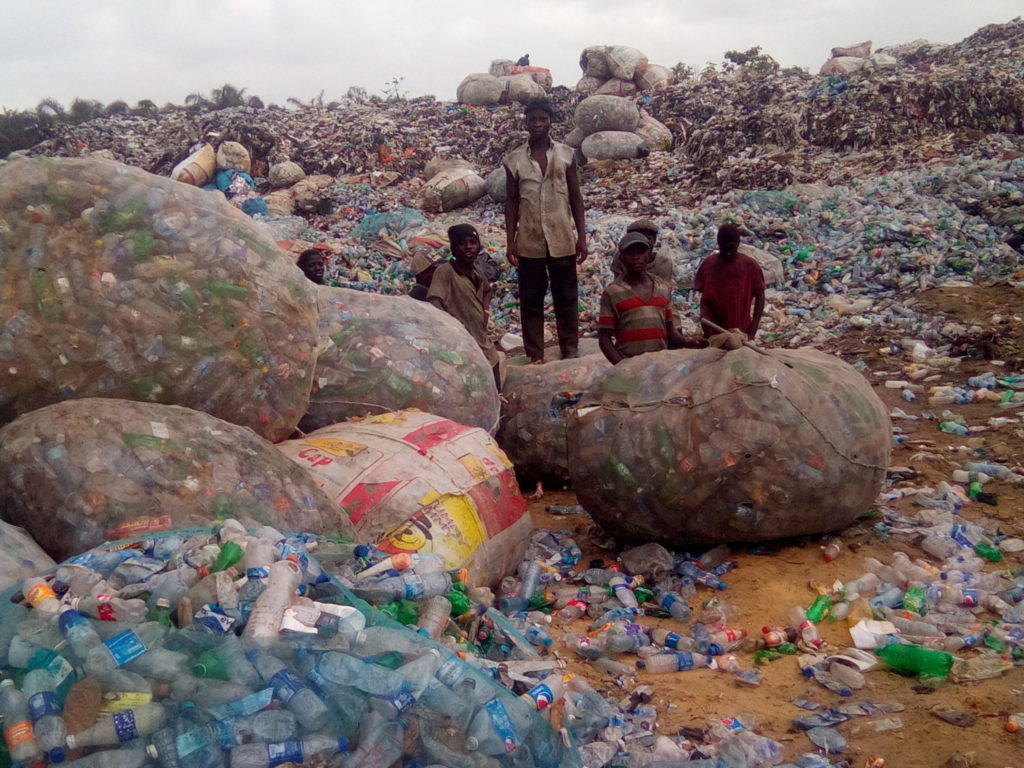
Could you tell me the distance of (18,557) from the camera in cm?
216

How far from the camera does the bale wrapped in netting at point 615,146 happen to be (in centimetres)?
1427

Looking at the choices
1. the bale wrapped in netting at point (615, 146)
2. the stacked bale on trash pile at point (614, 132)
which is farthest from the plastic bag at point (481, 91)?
the bale wrapped in netting at point (615, 146)

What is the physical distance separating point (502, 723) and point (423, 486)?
1.53m

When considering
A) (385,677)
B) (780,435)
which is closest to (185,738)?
(385,677)

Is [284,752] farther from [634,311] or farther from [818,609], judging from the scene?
[634,311]

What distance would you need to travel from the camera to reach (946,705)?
8.02 ft

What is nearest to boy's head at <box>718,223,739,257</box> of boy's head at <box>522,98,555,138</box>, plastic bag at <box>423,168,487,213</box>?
boy's head at <box>522,98,555,138</box>

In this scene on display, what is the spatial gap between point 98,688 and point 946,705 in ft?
6.89

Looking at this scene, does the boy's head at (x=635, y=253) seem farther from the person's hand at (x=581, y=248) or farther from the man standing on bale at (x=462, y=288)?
the person's hand at (x=581, y=248)

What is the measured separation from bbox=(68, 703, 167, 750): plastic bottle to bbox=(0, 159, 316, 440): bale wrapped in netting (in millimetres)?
1552

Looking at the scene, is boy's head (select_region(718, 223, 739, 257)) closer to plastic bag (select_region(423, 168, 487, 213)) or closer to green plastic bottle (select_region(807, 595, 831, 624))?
green plastic bottle (select_region(807, 595, 831, 624))

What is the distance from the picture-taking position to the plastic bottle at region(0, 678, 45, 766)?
61.4 inches

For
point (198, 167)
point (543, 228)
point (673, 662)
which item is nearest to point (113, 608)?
point (673, 662)

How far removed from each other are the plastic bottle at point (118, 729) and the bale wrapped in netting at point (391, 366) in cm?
220
